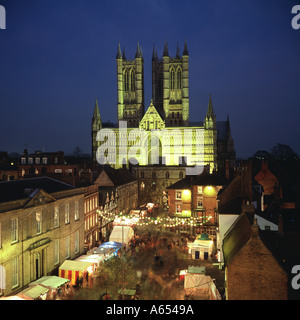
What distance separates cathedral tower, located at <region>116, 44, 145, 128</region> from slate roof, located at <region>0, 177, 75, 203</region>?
64.9m

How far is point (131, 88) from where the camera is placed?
302ft

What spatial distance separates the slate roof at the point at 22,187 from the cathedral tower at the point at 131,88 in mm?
64919

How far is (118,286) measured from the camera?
2011 centimetres

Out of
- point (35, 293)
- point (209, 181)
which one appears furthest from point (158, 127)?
point (35, 293)

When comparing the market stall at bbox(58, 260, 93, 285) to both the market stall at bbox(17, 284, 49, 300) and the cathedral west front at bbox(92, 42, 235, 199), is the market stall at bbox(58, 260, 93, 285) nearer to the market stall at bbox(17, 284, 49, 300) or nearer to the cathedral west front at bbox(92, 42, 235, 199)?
the market stall at bbox(17, 284, 49, 300)

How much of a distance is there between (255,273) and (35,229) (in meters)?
14.6

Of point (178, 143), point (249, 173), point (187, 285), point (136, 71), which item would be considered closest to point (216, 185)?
point (249, 173)

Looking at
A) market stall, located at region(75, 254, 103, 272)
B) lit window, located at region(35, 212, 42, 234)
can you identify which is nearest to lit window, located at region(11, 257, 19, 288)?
lit window, located at region(35, 212, 42, 234)

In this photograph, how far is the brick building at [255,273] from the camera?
13.4 metres

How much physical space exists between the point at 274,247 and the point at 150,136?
227 ft

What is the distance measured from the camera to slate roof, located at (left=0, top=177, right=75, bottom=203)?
1878 centimetres

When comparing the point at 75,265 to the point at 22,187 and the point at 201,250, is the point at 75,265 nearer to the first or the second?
the point at 22,187

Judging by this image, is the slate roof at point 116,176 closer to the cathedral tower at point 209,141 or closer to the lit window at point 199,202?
the lit window at point 199,202

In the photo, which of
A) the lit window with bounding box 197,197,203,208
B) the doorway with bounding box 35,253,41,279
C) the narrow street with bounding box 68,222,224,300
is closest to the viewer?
the narrow street with bounding box 68,222,224,300
